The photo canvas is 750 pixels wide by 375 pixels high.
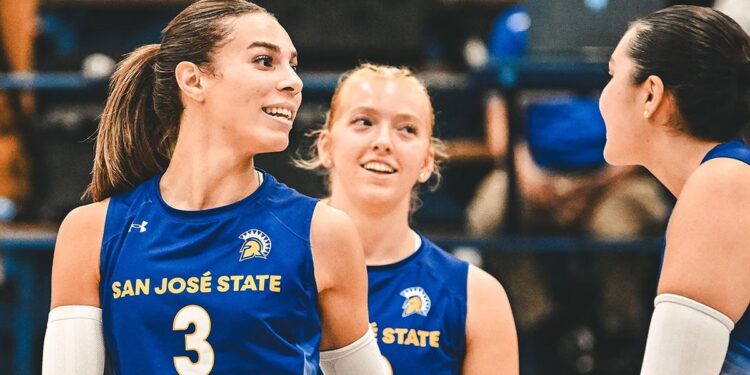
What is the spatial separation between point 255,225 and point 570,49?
2.95 m

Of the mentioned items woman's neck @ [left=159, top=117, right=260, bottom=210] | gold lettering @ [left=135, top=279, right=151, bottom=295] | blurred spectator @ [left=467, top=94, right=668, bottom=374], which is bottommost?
blurred spectator @ [left=467, top=94, right=668, bottom=374]

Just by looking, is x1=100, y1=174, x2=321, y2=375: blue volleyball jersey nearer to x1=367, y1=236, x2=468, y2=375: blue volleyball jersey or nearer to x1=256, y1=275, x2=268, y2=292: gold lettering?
x1=256, y1=275, x2=268, y2=292: gold lettering

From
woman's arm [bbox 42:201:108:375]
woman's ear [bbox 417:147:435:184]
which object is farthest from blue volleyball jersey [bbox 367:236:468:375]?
woman's arm [bbox 42:201:108:375]

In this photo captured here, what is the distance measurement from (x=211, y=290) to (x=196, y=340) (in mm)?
94

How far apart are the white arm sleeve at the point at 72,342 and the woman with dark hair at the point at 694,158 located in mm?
1035

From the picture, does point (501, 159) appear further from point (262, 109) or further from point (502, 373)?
point (262, 109)

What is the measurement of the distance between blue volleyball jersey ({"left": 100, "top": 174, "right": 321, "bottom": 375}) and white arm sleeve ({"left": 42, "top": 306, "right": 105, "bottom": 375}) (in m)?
0.03

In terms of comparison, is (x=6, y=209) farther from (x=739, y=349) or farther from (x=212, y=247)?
(x=739, y=349)

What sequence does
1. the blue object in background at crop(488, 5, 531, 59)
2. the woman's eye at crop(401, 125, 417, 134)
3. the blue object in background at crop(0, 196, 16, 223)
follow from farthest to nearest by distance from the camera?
the blue object in background at crop(0, 196, 16, 223), the blue object in background at crop(488, 5, 531, 59), the woman's eye at crop(401, 125, 417, 134)

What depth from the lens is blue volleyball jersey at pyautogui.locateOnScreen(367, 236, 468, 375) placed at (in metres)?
2.44

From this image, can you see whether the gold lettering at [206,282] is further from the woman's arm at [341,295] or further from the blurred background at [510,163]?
the blurred background at [510,163]

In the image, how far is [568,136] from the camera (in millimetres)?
4598

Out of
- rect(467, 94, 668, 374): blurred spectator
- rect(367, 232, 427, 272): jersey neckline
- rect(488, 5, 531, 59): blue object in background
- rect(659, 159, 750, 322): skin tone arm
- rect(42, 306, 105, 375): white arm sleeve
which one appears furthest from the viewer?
rect(488, 5, 531, 59): blue object in background

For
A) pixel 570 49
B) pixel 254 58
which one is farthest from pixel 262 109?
pixel 570 49
